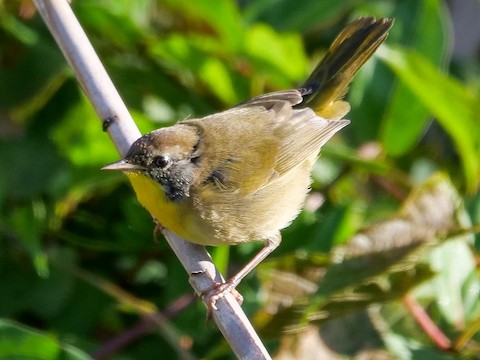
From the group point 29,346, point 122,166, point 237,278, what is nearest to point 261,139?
point 237,278

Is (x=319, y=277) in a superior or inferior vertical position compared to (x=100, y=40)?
inferior

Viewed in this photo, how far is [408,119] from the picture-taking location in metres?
3.78

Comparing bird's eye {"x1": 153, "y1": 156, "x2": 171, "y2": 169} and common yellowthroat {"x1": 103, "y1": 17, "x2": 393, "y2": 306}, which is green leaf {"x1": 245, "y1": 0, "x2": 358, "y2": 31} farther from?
bird's eye {"x1": 153, "y1": 156, "x2": 171, "y2": 169}

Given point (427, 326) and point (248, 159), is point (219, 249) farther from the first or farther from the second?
point (427, 326)

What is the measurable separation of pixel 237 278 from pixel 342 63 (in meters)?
1.01

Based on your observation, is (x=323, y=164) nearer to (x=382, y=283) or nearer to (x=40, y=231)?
(x=382, y=283)

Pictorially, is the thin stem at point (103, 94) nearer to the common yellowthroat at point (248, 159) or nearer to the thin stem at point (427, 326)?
the common yellowthroat at point (248, 159)

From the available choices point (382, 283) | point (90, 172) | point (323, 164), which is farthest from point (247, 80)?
point (382, 283)

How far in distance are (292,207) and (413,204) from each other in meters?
0.45

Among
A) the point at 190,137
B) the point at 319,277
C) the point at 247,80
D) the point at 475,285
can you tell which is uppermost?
the point at 247,80

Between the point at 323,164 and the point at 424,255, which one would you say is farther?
the point at 323,164

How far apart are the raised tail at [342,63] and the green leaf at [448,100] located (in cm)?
20

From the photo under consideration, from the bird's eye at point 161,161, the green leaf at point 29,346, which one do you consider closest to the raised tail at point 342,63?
the bird's eye at point 161,161

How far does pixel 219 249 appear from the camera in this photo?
328 centimetres
